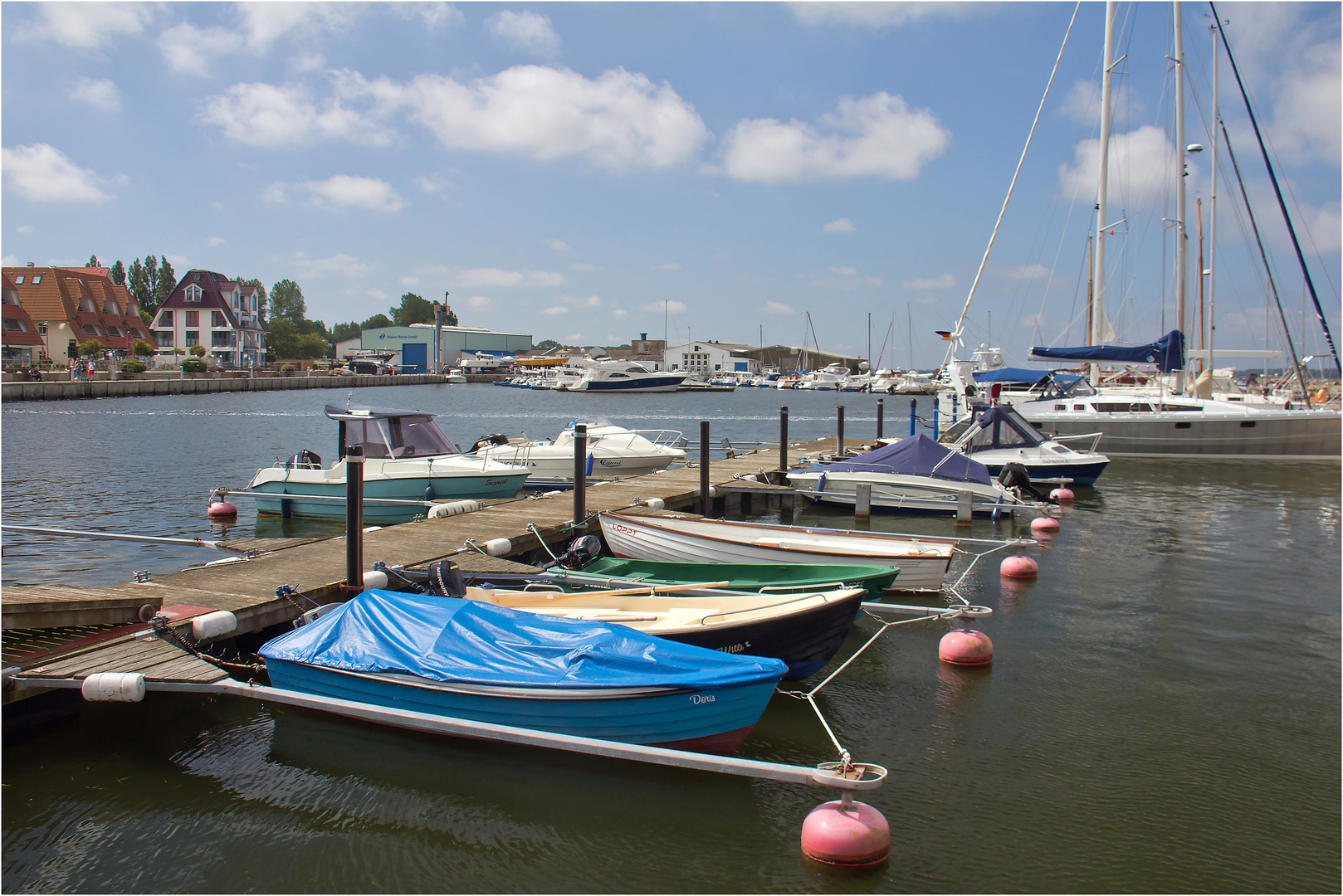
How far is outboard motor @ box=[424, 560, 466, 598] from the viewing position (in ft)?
33.2

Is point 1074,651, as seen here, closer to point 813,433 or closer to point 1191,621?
point 1191,621

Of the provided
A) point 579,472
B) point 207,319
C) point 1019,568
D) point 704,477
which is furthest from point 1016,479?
point 207,319

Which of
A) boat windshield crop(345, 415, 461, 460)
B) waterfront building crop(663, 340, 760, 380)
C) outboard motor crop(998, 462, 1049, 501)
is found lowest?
outboard motor crop(998, 462, 1049, 501)

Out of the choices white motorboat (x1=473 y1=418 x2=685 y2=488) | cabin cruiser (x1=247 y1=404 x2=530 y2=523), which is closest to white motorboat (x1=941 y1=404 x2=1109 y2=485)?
white motorboat (x1=473 y1=418 x2=685 y2=488)

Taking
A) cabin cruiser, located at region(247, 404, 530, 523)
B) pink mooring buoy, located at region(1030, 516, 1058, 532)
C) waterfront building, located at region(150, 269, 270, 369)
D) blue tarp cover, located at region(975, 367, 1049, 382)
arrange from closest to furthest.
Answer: pink mooring buoy, located at region(1030, 516, 1058, 532)
cabin cruiser, located at region(247, 404, 530, 523)
blue tarp cover, located at region(975, 367, 1049, 382)
waterfront building, located at region(150, 269, 270, 369)

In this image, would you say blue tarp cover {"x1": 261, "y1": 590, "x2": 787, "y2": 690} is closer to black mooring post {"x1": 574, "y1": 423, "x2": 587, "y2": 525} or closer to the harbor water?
the harbor water

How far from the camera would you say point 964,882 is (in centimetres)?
568

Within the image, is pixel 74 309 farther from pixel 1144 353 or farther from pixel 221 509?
pixel 1144 353

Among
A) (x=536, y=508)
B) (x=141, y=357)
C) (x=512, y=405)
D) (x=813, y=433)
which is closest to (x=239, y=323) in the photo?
(x=141, y=357)

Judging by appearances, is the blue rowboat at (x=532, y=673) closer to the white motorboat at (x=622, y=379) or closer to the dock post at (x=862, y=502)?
the dock post at (x=862, y=502)

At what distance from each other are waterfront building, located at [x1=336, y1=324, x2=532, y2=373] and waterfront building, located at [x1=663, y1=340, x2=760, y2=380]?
32.7m

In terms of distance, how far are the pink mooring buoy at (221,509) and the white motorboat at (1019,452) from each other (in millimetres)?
19142

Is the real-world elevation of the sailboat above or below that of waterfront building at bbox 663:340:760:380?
below

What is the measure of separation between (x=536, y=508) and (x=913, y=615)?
7575 millimetres
